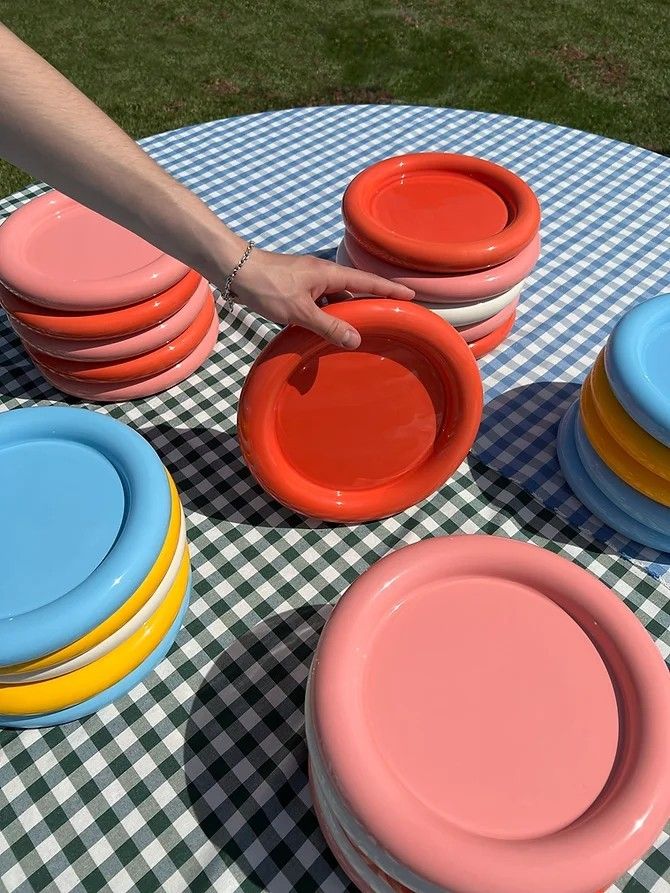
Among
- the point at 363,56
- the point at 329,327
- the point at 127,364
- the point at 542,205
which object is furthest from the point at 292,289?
the point at 363,56

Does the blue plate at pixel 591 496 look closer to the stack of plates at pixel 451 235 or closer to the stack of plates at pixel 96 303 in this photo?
the stack of plates at pixel 451 235

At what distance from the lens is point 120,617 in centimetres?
98

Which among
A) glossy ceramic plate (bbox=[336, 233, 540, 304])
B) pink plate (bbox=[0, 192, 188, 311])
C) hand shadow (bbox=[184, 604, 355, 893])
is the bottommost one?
hand shadow (bbox=[184, 604, 355, 893])

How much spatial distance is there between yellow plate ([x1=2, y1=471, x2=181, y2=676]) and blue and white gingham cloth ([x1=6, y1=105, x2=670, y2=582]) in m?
0.69

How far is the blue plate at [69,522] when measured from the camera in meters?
0.92

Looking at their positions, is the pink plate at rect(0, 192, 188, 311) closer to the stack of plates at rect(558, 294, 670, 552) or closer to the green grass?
the stack of plates at rect(558, 294, 670, 552)

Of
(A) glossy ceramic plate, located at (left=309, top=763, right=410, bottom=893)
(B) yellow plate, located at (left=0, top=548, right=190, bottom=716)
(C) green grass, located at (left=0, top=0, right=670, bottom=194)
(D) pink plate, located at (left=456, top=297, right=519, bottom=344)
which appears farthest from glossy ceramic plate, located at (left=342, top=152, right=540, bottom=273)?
(C) green grass, located at (left=0, top=0, right=670, bottom=194)

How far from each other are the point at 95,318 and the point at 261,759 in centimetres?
85

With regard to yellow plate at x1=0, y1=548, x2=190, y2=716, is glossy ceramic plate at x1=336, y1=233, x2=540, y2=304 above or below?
above

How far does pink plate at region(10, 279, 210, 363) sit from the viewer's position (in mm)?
1388

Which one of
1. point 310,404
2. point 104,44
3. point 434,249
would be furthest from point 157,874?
point 104,44

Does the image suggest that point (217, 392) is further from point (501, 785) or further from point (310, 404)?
point (501, 785)

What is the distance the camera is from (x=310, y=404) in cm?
122

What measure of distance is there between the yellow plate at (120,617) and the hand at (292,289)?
33 centimetres
